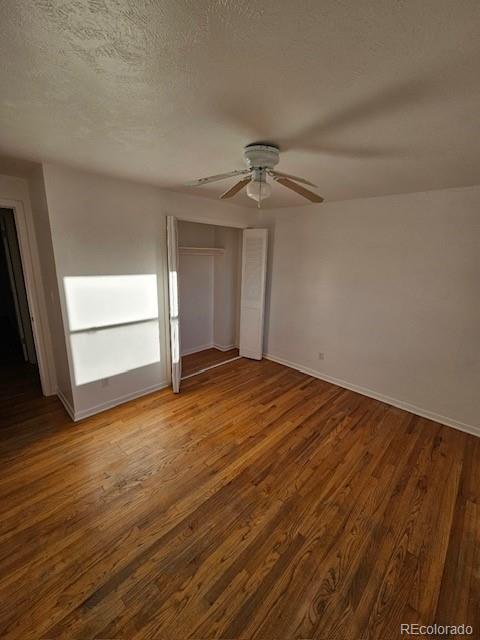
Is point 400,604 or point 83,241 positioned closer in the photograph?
point 400,604

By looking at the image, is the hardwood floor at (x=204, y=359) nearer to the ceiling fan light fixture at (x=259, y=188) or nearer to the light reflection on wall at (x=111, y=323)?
the light reflection on wall at (x=111, y=323)

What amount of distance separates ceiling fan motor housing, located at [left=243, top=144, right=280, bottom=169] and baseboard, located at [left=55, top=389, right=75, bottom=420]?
9.69 feet

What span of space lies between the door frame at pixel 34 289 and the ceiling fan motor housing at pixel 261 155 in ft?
8.54

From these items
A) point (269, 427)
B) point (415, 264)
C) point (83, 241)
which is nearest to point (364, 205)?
point (415, 264)

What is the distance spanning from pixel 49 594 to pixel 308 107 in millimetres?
2848

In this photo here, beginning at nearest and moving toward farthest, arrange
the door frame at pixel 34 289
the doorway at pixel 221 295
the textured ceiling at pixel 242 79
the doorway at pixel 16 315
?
1. the textured ceiling at pixel 242 79
2. the door frame at pixel 34 289
3. the doorway at pixel 16 315
4. the doorway at pixel 221 295

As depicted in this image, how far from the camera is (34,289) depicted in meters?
3.06

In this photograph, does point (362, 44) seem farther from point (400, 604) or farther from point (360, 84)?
point (400, 604)

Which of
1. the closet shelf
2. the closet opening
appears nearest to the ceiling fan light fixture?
the closet shelf

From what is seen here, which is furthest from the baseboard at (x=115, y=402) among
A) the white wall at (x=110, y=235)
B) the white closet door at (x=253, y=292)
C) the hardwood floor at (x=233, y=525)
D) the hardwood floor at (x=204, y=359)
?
the white closet door at (x=253, y=292)

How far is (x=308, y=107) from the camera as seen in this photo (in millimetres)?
1319

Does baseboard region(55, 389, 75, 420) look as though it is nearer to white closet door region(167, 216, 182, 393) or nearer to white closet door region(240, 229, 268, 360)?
white closet door region(167, 216, 182, 393)

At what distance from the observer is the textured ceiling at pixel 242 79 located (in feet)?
2.73

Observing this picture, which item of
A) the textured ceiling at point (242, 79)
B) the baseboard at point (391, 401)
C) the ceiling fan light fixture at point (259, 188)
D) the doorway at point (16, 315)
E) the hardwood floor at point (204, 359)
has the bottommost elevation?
the hardwood floor at point (204, 359)
